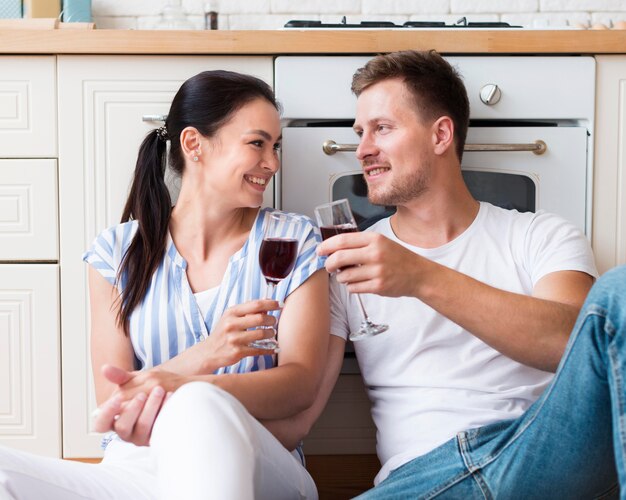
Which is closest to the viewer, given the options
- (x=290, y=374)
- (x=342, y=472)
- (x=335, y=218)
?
(x=335, y=218)

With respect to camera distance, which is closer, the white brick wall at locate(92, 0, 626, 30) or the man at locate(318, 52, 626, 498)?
the man at locate(318, 52, 626, 498)

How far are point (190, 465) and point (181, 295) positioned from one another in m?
0.57

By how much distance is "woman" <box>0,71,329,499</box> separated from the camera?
1.27m

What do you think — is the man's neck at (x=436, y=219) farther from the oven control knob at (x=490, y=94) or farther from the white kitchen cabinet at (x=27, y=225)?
the white kitchen cabinet at (x=27, y=225)

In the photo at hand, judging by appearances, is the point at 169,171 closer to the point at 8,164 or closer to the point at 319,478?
the point at 8,164

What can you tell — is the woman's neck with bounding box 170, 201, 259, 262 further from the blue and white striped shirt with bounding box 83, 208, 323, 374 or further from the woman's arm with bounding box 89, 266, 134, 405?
the woman's arm with bounding box 89, 266, 134, 405

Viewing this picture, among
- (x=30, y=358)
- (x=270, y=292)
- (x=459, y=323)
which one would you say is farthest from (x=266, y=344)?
(x=30, y=358)

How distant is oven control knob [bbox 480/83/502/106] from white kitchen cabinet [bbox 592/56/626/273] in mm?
226

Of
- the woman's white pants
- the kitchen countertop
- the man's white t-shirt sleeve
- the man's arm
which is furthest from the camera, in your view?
the kitchen countertop

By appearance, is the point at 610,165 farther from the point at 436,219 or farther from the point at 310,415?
the point at 310,415

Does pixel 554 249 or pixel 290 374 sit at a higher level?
pixel 554 249

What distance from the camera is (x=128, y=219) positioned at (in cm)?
167

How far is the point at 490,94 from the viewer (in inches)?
66.7

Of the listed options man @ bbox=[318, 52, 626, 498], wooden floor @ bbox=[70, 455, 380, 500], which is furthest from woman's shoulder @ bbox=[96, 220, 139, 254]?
wooden floor @ bbox=[70, 455, 380, 500]
